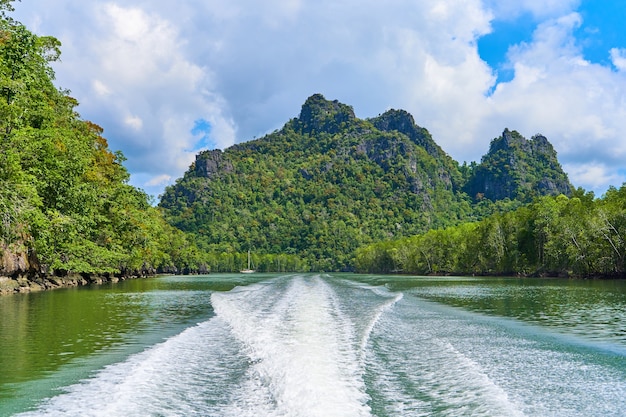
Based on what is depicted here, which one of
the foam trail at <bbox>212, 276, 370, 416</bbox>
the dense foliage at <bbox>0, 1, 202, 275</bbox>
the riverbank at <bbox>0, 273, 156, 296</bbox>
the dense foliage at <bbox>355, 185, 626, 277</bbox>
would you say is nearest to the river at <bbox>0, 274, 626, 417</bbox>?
the foam trail at <bbox>212, 276, 370, 416</bbox>

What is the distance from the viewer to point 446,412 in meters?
8.22

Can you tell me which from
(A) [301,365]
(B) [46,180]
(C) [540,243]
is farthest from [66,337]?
(C) [540,243]

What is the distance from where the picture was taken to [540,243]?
85.2 meters

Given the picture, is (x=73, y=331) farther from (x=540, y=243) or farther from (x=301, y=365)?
(x=540, y=243)

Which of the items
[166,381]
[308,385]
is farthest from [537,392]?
[166,381]

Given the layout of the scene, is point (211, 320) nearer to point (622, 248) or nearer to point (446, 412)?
point (446, 412)

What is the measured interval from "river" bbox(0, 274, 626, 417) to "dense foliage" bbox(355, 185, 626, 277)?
50.9m

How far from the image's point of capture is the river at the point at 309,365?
8516 mm

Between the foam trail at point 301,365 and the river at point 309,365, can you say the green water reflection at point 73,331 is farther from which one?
the foam trail at point 301,365

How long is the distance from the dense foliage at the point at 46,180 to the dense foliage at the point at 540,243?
187 ft

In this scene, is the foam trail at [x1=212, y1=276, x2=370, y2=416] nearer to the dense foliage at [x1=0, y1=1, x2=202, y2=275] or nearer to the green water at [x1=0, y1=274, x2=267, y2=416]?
the green water at [x1=0, y1=274, x2=267, y2=416]

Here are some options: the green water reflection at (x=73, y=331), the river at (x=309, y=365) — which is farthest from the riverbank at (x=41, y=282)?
the river at (x=309, y=365)

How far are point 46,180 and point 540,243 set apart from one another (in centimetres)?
7631

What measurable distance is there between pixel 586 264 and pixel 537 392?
6761 centimetres
